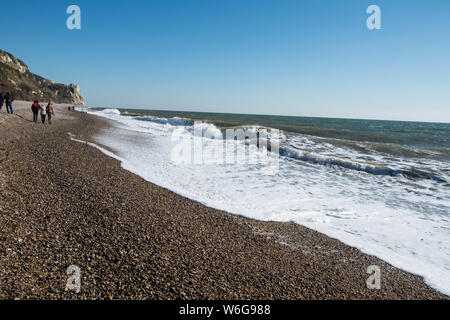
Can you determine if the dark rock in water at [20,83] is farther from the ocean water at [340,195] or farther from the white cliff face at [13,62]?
the ocean water at [340,195]

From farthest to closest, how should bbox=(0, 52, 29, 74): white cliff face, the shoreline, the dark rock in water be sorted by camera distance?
1. bbox=(0, 52, 29, 74): white cliff face
2. the dark rock in water
3. the shoreline

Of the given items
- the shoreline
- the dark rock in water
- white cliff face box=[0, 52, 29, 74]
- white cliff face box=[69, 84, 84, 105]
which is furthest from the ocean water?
white cliff face box=[69, 84, 84, 105]

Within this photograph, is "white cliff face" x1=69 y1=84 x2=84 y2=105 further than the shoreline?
Yes

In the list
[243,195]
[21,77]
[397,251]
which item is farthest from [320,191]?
[21,77]

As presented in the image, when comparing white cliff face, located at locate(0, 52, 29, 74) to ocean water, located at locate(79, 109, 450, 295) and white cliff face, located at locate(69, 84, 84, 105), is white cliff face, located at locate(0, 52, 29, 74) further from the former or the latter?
ocean water, located at locate(79, 109, 450, 295)

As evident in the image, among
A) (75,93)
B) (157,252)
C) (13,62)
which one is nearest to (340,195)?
(157,252)

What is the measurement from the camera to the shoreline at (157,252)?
329 cm

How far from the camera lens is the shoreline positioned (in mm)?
3287

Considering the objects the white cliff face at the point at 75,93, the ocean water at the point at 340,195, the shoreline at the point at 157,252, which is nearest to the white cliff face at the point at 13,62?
the white cliff face at the point at 75,93

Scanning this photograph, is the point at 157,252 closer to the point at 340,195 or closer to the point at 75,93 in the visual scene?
the point at 340,195

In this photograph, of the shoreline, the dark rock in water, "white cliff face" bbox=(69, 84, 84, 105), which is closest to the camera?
the shoreline

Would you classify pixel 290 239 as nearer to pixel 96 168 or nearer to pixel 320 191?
pixel 320 191

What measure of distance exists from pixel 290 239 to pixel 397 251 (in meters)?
2.54

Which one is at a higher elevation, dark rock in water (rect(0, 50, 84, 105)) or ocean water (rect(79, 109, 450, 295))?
dark rock in water (rect(0, 50, 84, 105))
